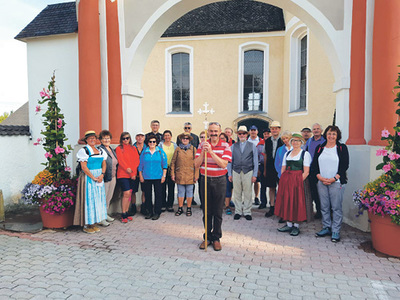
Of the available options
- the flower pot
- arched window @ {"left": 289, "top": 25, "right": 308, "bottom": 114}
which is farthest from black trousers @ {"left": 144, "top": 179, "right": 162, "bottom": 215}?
arched window @ {"left": 289, "top": 25, "right": 308, "bottom": 114}

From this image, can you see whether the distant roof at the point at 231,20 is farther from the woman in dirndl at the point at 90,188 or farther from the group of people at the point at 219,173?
the woman in dirndl at the point at 90,188

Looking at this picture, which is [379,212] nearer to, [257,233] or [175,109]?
[257,233]

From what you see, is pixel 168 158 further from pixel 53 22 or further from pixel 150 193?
pixel 53 22

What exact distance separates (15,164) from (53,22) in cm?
359

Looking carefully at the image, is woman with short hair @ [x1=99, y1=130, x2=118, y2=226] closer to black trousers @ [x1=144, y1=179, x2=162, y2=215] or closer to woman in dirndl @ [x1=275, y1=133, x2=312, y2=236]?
black trousers @ [x1=144, y1=179, x2=162, y2=215]

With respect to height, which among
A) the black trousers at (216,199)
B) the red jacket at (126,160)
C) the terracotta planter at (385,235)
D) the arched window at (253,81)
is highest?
the arched window at (253,81)

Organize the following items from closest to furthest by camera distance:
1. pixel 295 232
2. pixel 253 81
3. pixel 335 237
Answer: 1. pixel 335 237
2. pixel 295 232
3. pixel 253 81

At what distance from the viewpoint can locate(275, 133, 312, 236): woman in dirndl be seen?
5398mm

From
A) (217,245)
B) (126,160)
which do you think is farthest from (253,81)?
(217,245)

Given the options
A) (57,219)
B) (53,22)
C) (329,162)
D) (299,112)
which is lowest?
(57,219)

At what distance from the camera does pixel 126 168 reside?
6340 millimetres

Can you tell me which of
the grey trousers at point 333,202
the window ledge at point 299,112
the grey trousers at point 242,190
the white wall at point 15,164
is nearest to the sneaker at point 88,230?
the grey trousers at point 242,190

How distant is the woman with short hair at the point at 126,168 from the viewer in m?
6.35

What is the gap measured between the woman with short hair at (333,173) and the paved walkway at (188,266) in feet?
1.35
